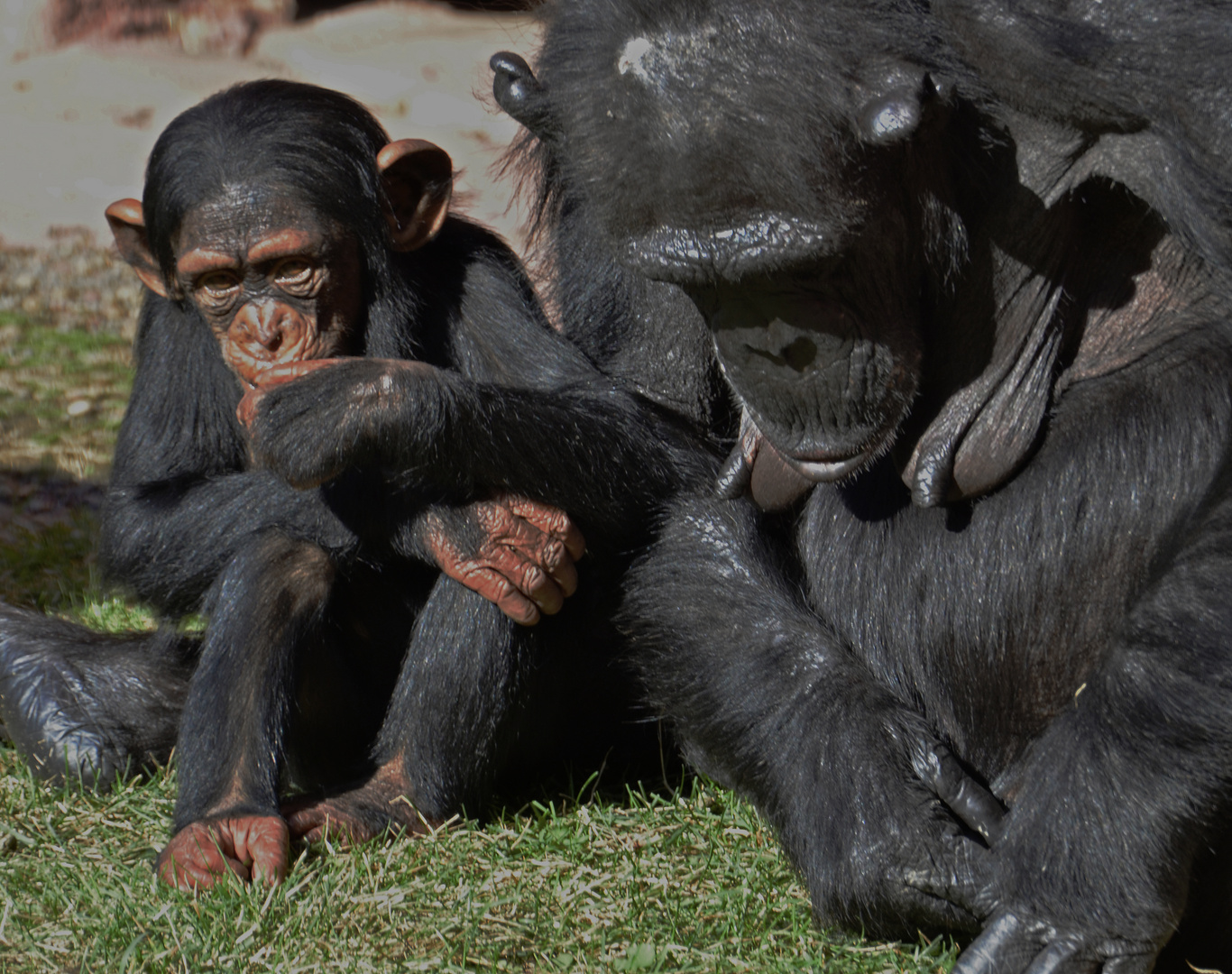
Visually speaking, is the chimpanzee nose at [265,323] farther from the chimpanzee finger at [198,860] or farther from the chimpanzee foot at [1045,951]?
the chimpanzee foot at [1045,951]

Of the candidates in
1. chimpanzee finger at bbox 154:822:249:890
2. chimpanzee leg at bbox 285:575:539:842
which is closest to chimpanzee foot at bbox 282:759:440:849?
chimpanzee leg at bbox 285:575:539:842

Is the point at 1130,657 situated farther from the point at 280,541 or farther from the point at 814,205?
the point at 280,541

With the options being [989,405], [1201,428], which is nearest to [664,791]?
[989,405]

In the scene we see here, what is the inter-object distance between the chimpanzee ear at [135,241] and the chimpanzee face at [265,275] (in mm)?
371

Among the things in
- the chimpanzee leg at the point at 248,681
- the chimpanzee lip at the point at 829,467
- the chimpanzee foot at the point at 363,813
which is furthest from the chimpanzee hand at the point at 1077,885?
the chimpanzee leg at the point at 248,681

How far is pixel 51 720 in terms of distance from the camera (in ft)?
16.3

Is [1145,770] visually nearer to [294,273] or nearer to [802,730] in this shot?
[802,730]

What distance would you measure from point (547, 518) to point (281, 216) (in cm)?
125

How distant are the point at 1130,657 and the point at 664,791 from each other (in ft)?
6.20

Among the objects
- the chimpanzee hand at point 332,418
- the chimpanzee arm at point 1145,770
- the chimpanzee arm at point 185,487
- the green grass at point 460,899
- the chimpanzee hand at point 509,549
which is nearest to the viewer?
the chimpanzee arm at point 1145,770

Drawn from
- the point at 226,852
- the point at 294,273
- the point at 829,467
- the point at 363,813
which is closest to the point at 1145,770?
the point at 829,467

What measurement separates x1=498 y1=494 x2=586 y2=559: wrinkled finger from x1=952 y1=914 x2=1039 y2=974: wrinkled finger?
1732 mm

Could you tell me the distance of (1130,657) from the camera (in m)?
3.17

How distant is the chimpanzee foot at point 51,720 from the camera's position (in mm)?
4816
